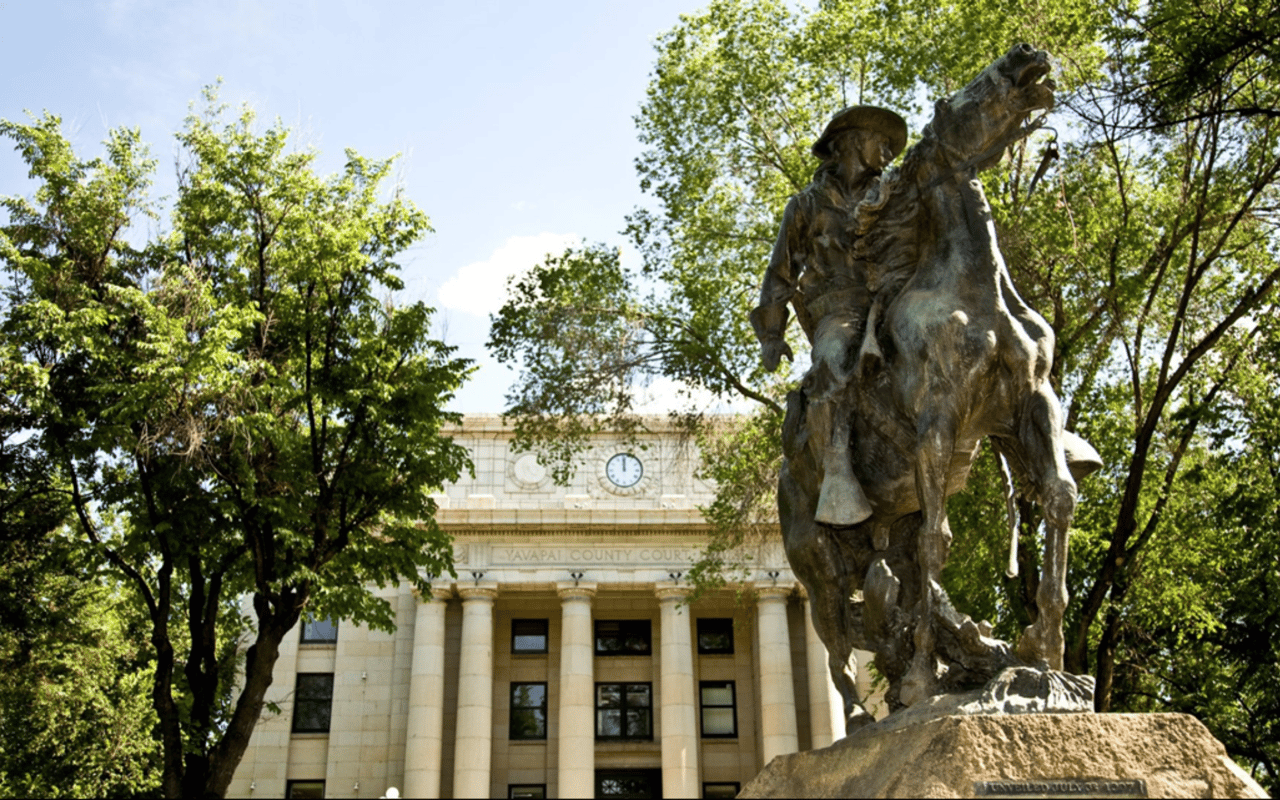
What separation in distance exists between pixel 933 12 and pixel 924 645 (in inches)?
754

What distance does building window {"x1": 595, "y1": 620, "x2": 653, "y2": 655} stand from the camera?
51.8 metres

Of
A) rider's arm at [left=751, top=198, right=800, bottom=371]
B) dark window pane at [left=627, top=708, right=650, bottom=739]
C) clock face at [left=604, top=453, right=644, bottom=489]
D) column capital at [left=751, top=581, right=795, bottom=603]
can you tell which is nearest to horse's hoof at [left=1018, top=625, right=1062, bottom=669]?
rider's arm at [left=751, top=198, right=800, bottom=371]

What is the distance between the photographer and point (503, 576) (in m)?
48.2

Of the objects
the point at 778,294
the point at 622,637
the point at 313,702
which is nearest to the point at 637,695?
the point at 622,637

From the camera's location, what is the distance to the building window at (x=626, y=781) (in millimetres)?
48312

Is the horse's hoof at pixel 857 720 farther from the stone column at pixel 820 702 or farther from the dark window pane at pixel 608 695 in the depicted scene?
the dark window pane at pixel 608 695

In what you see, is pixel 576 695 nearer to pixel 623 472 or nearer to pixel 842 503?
pixel 623 472

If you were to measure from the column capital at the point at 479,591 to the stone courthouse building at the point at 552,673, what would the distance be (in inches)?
1.8

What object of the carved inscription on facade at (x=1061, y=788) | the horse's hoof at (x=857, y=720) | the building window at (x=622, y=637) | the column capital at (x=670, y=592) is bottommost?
the carved inscription on facade at (x=1061, y=788)

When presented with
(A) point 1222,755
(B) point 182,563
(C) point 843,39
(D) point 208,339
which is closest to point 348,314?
(D) point 208,339

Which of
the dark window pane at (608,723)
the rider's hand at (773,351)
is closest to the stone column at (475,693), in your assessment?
the dark window pane at (608,723)

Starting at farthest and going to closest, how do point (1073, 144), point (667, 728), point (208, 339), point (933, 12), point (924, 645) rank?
point (667, 728) → point (933, 12) → point (1073, 144) → point (208, 339) → point (924, 645)

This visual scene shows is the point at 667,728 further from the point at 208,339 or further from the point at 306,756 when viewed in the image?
the point at 208,339

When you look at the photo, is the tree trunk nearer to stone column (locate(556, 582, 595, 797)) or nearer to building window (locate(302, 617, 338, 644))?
stone column (locate(556, 582, 595, 797))
